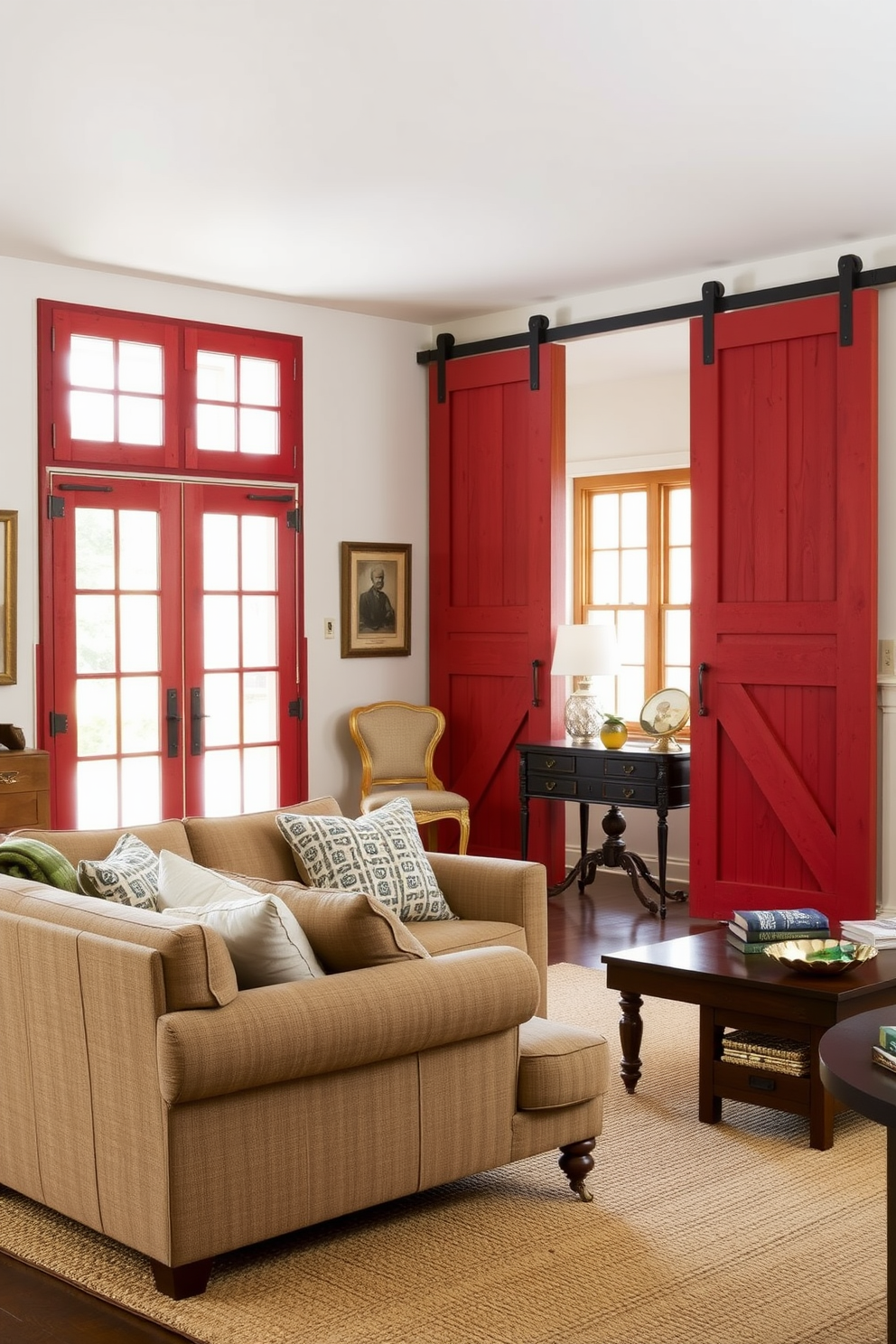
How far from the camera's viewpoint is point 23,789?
237 inches

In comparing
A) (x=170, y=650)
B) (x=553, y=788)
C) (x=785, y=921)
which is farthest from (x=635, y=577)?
(x=785, y=921)

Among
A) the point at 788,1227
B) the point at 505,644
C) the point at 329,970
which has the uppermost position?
the point at 505,644

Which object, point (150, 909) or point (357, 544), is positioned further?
point (357, 544)

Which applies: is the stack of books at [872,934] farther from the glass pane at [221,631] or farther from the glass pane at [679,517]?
the glass pane at [679,517]

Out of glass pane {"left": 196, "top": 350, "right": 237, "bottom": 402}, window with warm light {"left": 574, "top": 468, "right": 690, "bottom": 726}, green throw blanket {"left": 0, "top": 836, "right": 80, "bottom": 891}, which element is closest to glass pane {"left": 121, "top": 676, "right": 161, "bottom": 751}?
glass pane {"left": 196, "top": 350, "right": 237, "bottom": 402}

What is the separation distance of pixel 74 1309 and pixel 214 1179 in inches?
15.0

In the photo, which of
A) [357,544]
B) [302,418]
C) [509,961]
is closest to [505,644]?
[357,544]

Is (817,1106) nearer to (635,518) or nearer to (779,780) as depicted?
(779,780)

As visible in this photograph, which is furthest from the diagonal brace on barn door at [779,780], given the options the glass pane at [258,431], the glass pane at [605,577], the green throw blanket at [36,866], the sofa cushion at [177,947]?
the sofa cushion at [177,947]

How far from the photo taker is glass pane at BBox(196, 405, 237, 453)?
7.17 metres

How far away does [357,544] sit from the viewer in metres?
7.80

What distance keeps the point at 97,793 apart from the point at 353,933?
3.90m

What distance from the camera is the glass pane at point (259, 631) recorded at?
7371 millimetres

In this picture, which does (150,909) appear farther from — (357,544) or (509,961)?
(357,544)
